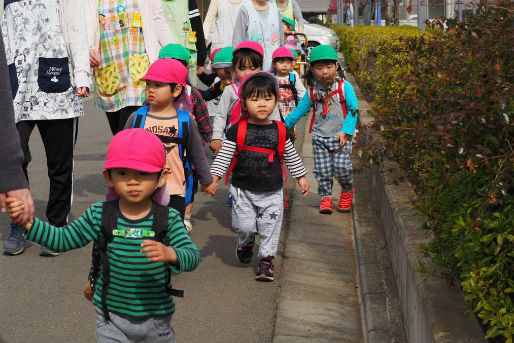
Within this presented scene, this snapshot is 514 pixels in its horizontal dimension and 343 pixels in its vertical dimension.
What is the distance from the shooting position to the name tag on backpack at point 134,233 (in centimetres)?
393

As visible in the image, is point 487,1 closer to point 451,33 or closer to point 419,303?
point 451,33

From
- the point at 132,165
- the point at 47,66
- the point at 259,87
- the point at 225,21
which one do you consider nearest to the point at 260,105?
the point at 259,87

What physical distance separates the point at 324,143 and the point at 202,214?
4.01 ft

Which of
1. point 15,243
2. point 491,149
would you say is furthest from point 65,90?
point 491,149

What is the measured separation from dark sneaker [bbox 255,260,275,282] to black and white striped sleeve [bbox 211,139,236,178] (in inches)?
26.5

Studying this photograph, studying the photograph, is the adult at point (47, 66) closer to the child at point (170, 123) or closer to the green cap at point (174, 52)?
the green cap at point (174, 52)

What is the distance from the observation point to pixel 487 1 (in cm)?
501

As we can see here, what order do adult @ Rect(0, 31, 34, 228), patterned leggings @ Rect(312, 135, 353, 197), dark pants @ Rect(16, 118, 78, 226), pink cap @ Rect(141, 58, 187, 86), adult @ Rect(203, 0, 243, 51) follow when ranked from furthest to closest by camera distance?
1. adult @ Rect(203, 0, 243, 51)
2. patterned leggings @ Rect(312, 135, 353, 197)
3. dark pants @ Rect(16, 118, 78, 226)
4. pink cap @ Rect(141, 58, 187, 86)
5. adult @ Rect(0, 31, 34, 228)

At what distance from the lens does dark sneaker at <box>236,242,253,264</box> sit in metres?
6.80

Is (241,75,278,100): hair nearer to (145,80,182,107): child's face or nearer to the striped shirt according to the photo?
the striped shirt

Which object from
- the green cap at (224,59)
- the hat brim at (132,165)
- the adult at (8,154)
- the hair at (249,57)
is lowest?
the green cap at (224,59)

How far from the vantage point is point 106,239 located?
13.0 ft

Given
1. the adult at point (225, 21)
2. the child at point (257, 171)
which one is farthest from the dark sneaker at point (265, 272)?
the adult at point (225, 21)

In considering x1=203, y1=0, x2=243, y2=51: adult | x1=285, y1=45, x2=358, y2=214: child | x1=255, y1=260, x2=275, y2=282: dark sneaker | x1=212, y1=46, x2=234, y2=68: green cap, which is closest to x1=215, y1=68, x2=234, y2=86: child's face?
x1=212, y1=46, x2=234, y2=68: green cap
